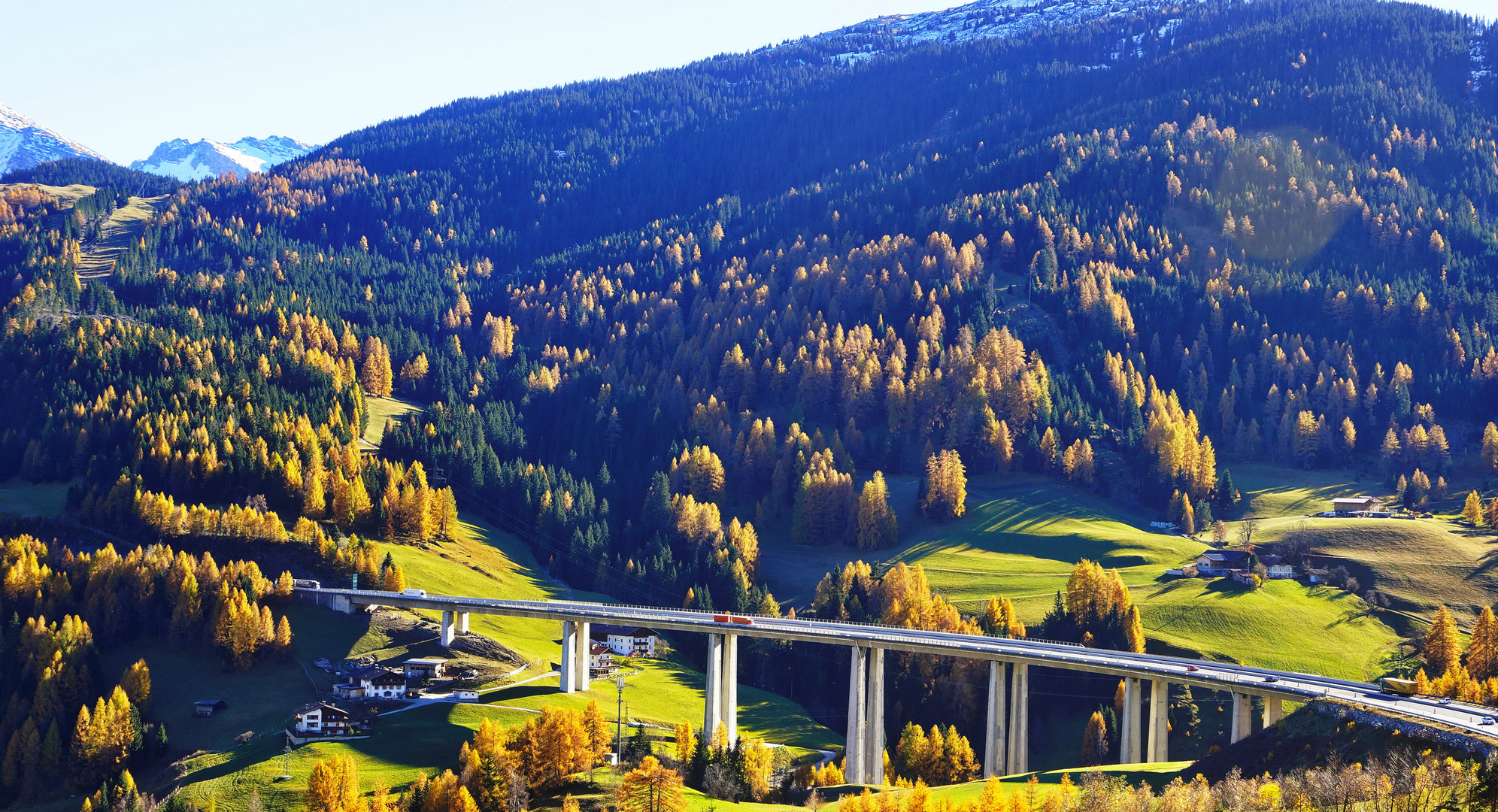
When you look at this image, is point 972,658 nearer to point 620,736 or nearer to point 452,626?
point 620,736

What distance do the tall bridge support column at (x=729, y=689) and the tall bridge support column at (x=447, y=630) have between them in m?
27.4

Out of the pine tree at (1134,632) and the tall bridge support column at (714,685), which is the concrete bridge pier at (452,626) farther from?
the pine tree at (1134,632)

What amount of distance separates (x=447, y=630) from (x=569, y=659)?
13698 mm

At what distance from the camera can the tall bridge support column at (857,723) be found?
99.4 meters

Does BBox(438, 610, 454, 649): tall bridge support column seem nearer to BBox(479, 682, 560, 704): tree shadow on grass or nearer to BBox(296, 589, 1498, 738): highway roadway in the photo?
BBox(296, 589, 1498, 738): highway roadway

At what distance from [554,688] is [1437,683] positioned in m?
68.6

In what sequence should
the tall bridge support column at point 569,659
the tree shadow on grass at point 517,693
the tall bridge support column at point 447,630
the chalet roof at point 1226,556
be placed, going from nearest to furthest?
the tree shadow on grass at point 517,693, the tall bridge support column at point 569,659, the tall bridge support column at point 447,630, the chalet roof at point 1226,556

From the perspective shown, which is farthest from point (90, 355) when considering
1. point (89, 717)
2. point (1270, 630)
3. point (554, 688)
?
point (1270, 630)

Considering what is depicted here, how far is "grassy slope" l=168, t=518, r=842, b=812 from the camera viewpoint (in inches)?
3570

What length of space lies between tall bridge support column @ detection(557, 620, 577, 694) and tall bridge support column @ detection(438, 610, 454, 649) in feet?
41.6

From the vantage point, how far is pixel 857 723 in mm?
100875

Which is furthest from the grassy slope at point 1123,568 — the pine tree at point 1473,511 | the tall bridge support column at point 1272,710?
the tall bridge support column at point 1272,710

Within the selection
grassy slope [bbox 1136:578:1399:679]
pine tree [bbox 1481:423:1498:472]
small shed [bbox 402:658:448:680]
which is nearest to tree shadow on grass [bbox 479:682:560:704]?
small shed [bbox 402:658:448:680]

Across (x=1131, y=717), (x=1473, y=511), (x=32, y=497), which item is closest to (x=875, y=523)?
(x=1131, y=717)
